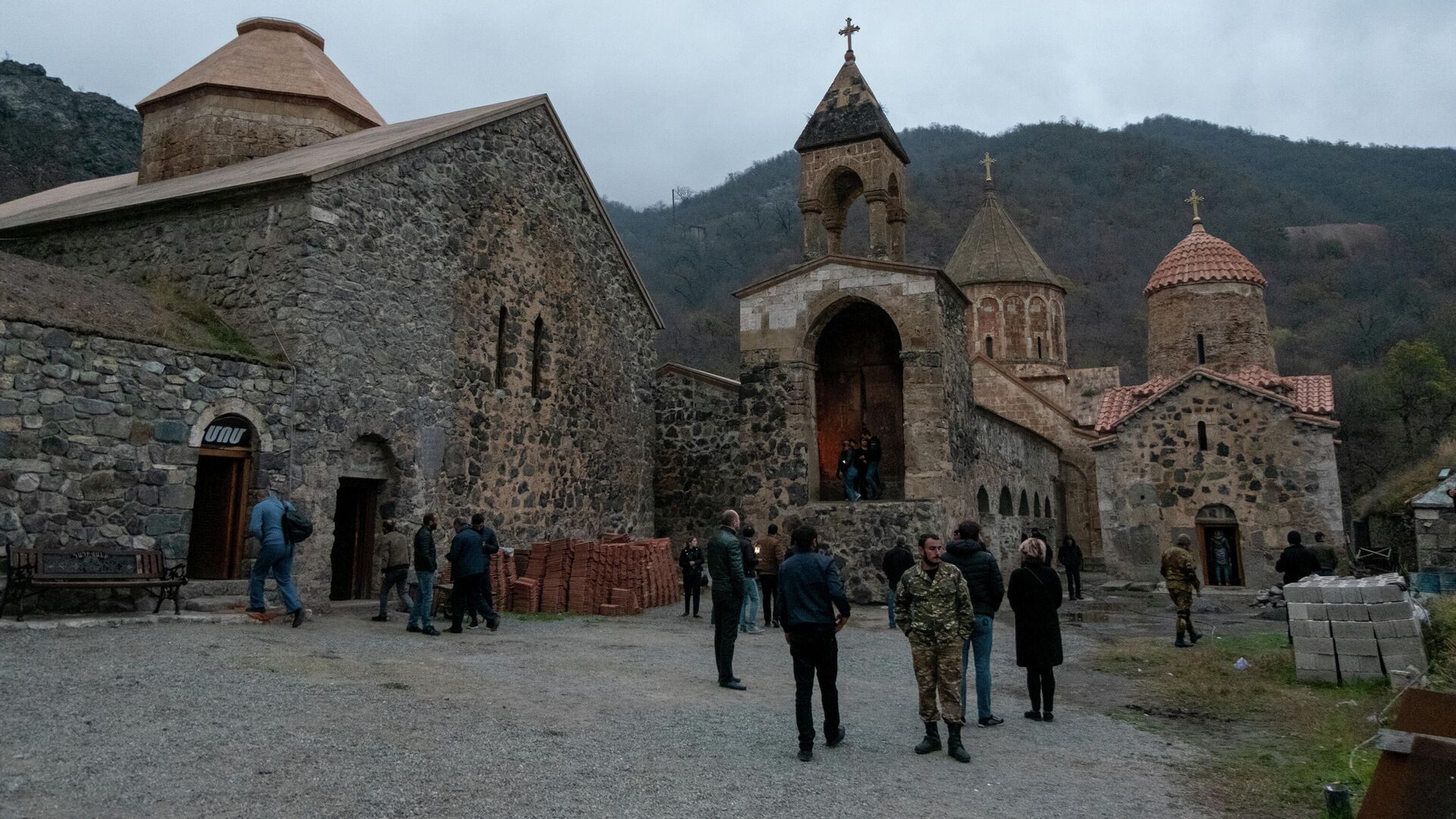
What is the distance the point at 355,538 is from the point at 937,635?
9.17 meters

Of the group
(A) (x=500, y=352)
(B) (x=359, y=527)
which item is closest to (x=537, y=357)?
(A) (x=500, y=352)

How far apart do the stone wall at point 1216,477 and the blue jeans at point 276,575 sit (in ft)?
48.7

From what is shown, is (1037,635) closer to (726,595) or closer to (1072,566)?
(726,595)

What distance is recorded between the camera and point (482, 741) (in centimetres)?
525

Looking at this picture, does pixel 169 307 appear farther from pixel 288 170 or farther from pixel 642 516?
pixel 642 516

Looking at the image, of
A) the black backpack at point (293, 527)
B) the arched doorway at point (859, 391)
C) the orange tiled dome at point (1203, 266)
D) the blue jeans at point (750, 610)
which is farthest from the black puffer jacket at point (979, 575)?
the orange tiled dome at point (1203, 266)

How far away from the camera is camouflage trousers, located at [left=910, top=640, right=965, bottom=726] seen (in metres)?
5.60

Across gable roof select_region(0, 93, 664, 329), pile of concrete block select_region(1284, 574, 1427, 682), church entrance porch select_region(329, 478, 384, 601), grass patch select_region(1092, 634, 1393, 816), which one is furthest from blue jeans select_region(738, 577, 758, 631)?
gable roof select_region(0, 93, 664, 329)

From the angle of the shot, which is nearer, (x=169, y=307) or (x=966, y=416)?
(x=169, y=307)

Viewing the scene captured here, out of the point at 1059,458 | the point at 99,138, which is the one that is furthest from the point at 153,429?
the point at 99,138

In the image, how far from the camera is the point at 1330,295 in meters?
63.0

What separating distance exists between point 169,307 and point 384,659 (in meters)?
6.33

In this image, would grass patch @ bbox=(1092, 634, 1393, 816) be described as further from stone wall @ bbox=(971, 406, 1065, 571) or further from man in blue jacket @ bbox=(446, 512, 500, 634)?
man in blue jacket @ bbox=(446, 512, 500, 634)

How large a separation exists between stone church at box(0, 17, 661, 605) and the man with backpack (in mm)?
1413
